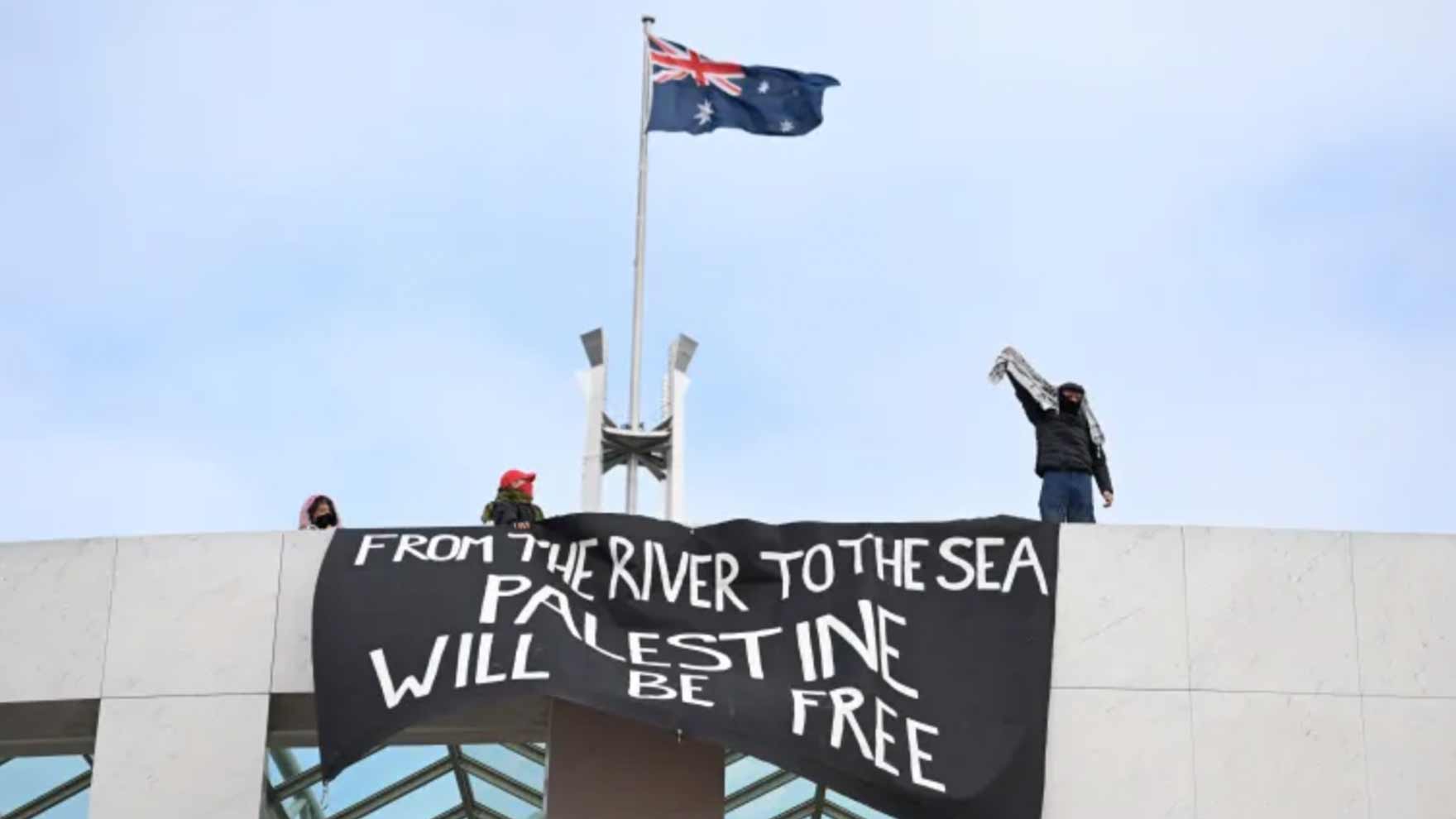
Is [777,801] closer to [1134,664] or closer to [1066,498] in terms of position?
[1066,498]

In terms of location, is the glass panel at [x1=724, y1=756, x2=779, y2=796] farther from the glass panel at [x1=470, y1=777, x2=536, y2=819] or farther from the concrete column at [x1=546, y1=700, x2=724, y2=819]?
the concrete column at [x1=546, y1=700, x2=724, y2=819]

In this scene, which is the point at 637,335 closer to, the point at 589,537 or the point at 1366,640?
the point at 589,537

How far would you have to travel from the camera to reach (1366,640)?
16.9m

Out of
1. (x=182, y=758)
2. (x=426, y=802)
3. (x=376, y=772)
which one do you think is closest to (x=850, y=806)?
(x=426, y=802)

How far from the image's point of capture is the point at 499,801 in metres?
21.6

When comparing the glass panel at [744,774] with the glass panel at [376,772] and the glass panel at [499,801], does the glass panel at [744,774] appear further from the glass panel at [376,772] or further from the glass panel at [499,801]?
the glass panel at [376,772]

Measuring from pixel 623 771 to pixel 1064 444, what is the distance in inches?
148

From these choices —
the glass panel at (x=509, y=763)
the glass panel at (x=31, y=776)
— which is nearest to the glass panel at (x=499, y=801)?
the glass panel at (x=509, y=763)

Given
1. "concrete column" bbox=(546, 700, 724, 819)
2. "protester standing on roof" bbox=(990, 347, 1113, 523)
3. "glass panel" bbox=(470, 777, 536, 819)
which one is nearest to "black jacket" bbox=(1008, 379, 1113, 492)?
"protester standing on roof" bbox=(990, 347, 1113, 523)

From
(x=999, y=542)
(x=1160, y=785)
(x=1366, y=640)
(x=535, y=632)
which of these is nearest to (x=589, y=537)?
(x=535, y=632)

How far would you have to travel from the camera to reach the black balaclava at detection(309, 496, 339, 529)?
17.9 metres

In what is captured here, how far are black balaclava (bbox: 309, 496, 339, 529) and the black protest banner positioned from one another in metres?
0.60

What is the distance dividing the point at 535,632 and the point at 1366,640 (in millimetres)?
5226

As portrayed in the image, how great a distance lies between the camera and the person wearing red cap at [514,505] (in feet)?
57.2
